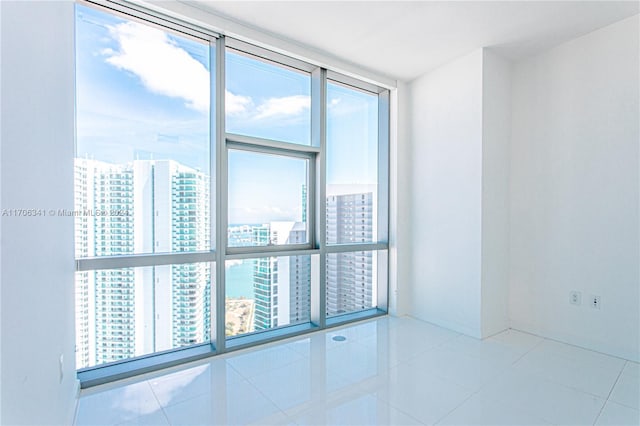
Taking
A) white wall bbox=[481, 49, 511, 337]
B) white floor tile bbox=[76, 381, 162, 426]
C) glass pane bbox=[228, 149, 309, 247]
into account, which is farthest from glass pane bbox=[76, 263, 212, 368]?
white wall bbox=[481, 49, 511, 337]

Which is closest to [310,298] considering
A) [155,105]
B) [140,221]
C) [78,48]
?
[140,221]

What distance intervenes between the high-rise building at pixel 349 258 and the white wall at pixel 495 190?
1.23m

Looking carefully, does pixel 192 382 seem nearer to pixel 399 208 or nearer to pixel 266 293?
pixel 266 293

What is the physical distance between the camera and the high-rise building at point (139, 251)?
2.18 m

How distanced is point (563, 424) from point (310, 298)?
2.15 m

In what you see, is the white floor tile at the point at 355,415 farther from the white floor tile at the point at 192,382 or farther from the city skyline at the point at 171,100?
the city skyline at the point at 171,100

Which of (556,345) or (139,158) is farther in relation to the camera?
(556,345)

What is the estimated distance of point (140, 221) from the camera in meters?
2.36

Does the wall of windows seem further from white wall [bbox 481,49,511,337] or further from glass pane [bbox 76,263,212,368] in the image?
white wall [bbox 481,49,511,337]

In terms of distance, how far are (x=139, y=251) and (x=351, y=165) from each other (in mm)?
2231

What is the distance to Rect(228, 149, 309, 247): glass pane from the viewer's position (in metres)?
2.83

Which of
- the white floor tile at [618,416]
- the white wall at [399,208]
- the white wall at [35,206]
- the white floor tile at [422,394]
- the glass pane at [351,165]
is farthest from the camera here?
the white wall at [399,208]

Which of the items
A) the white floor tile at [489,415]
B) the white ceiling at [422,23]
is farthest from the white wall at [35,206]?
the white floor tile at [489,415]

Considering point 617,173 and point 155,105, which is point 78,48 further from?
point 617,173
